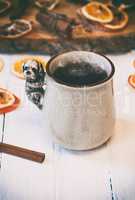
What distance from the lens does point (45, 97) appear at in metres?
0.61

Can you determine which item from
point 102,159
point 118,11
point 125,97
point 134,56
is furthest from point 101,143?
point 118,11

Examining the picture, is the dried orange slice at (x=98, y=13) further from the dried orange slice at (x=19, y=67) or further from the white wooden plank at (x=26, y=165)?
the white wooden plank at (x=26, y=165)

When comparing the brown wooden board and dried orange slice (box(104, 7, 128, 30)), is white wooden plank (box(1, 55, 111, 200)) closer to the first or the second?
the brown wooden board

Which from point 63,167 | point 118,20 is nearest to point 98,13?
point 118,20

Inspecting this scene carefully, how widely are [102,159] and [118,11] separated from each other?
18.3 inches

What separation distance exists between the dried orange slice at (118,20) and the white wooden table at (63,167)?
0.87 ft

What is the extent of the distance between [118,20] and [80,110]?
426mm

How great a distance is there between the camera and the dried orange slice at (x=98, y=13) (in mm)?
920

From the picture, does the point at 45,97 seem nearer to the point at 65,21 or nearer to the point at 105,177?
the point at 105,177

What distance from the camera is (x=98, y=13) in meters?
0.93

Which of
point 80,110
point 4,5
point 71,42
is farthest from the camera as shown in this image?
point 4,5

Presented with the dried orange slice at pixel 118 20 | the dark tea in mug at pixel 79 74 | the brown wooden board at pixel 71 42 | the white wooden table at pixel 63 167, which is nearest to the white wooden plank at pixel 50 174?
the white wooden table at pixel 63 167

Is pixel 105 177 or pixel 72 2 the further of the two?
pixel 72 2

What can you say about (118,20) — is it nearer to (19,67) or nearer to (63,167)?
(19,67)
